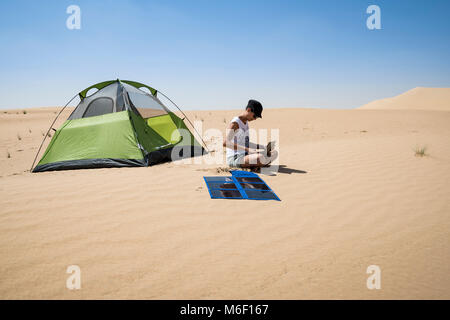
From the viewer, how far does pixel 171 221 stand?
9.11ft

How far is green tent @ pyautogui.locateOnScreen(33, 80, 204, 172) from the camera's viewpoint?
207 inches

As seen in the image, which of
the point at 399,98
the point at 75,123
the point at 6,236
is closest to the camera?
the point at 6,236

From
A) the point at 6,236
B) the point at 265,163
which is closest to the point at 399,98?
the point at 265,163

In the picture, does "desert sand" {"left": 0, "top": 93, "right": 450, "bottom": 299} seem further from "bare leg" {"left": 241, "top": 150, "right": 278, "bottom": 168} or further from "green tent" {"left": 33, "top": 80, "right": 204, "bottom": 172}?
"green tent" {"left": 33, "top": 80, "right": 204, "bottom": 172}

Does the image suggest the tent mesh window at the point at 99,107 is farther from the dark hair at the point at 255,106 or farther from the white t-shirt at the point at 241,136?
the dark hair at the point at 255,106

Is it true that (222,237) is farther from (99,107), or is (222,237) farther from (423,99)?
(423,99)

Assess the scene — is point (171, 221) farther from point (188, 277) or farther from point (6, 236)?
point (6, 236)

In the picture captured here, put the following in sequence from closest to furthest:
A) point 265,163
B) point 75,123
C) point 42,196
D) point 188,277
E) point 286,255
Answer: point 188,277 < point 286,255 < point 42,196 < point 265,163 < point 75,123

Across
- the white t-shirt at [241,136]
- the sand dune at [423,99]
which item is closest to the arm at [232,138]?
the white t-shirt at [241,136]

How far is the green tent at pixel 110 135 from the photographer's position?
527 cm

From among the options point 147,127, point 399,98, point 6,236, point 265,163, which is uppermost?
point 399,98

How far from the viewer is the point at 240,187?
3.86 metres

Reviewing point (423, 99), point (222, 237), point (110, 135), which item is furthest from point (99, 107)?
point (423, 99)
